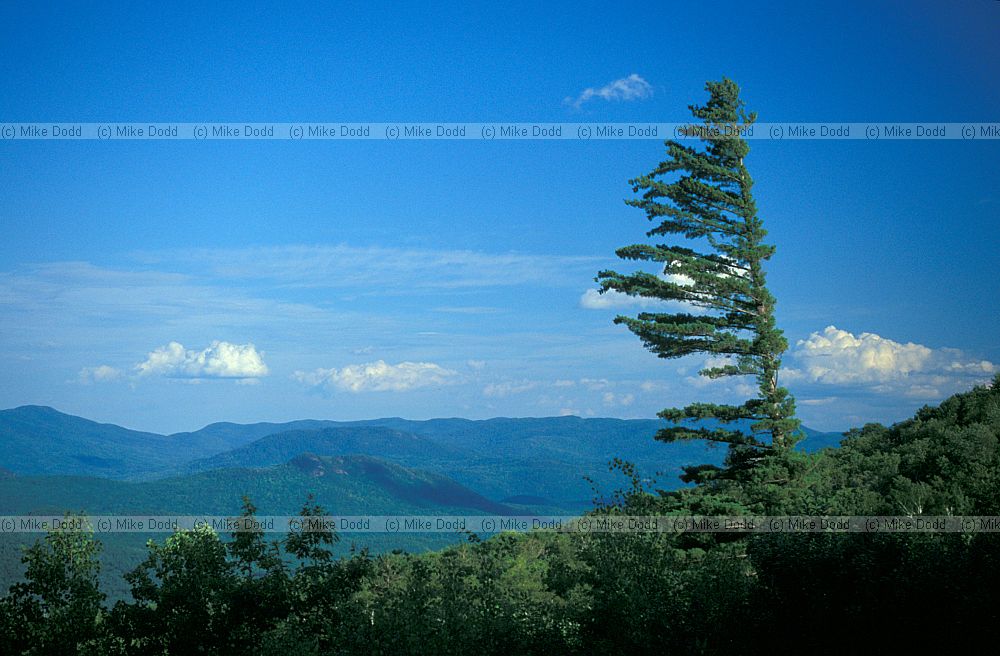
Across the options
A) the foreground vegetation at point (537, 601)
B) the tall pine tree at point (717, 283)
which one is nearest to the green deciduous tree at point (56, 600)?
the foreground vegetation at point (537, 601)

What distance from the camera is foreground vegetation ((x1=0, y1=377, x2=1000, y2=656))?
400 inches

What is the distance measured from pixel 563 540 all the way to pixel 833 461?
17.4 meters

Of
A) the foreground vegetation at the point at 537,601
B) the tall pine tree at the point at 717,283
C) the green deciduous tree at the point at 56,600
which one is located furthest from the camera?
the tall pine tree at the point at 717,283

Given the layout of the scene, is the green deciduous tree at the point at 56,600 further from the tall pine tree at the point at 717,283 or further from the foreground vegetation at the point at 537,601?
the tall pine tree at the point at 717,283

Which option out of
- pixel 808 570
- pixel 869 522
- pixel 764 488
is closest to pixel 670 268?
pixel 764 488

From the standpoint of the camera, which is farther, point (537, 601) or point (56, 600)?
point (537, 601)

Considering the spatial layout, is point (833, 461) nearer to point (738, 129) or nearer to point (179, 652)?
point (738, 129)

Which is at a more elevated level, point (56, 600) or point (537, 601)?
point (56, 600)

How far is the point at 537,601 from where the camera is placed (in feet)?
49.2

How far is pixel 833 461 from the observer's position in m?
31.5

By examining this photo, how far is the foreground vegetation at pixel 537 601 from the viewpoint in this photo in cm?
1016

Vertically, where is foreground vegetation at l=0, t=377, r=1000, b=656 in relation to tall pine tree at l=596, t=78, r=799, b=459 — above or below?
below

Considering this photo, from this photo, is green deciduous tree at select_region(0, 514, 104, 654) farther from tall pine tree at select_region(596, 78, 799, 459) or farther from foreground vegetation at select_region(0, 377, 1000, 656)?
→ tall pine tree at select_region(596, 78, 799, 459)

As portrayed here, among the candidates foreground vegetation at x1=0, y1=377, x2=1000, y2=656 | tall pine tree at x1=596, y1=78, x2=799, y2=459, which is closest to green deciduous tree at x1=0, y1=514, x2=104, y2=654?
foreground vegetation at x1=0, y1=377, x2=1000, y2=656
